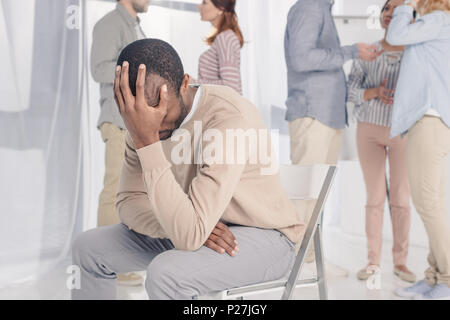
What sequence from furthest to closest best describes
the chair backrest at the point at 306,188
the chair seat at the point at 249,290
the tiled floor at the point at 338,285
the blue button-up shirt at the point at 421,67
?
the tiled floor at the point at 338,285 → the blue button-up shirt at the point at 421,67 → the chair backrest at the point at 306,188 → the chair seat at the point at 249,290

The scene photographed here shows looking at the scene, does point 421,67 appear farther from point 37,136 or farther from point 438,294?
point 37,136

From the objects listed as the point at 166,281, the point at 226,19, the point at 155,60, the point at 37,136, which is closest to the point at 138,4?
the point at 226,19

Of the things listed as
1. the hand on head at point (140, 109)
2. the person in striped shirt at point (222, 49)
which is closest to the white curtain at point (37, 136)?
the person in striped shirt at point (222, 49)

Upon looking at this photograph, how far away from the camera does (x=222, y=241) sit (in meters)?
1.22

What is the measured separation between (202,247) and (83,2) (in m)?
1.99

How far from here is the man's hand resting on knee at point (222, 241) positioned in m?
1.21

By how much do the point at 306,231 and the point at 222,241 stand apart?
31 centimetres

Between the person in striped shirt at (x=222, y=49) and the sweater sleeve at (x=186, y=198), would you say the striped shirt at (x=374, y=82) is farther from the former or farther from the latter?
the sweater sleeve at (x=186, y=198)

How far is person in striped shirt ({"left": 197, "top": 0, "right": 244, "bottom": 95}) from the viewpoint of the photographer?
2.48m

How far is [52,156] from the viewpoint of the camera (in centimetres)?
278

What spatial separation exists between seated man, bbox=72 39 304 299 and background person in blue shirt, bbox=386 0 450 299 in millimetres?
1074

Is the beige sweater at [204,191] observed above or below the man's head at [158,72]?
below

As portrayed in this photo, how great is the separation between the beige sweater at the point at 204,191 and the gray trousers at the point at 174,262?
35mm

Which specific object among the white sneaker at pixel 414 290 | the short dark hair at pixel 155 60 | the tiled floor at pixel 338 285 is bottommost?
the tiled floor at pixel 338 285
